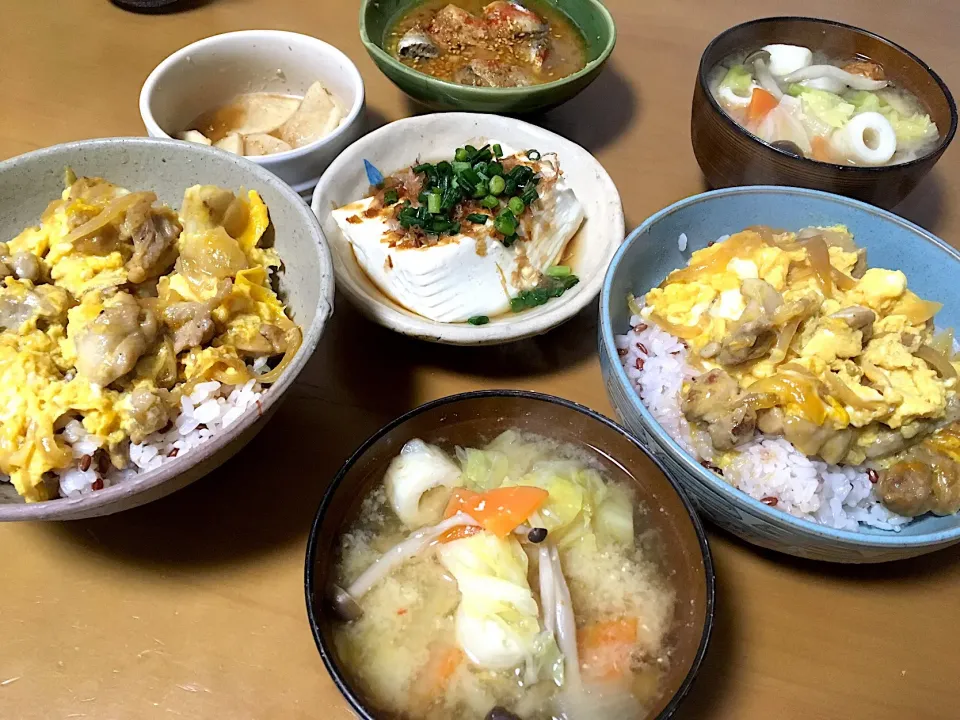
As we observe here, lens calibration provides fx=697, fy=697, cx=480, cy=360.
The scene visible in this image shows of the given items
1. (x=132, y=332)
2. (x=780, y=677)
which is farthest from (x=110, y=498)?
(x=780, y=677)

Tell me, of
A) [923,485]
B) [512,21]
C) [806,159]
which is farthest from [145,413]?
[512,21]

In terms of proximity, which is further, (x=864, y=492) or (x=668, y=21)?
(x=668, y=21)

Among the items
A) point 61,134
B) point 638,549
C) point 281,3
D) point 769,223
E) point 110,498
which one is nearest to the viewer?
point 110,498

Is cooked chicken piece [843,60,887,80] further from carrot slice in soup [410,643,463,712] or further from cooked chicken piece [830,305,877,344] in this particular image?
carrot slice in soup [410,643,463,712]

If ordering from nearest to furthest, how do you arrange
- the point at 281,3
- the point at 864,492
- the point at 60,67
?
the point at 864,492, the point at 60,67, the point at 281,3

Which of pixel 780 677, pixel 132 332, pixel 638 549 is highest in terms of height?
pixel 132 332

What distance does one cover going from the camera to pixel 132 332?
1.17 metres

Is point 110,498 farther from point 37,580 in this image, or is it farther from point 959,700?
point 959,700

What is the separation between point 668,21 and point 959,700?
226 cm

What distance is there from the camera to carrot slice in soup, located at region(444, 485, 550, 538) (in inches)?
43.4

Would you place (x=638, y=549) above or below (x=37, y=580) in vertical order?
above

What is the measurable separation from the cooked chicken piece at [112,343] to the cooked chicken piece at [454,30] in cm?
141

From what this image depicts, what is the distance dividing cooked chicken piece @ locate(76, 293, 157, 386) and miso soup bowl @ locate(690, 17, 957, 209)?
132 cm

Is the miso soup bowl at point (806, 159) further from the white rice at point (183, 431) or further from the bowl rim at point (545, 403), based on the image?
the white rice at point (183, 431)
